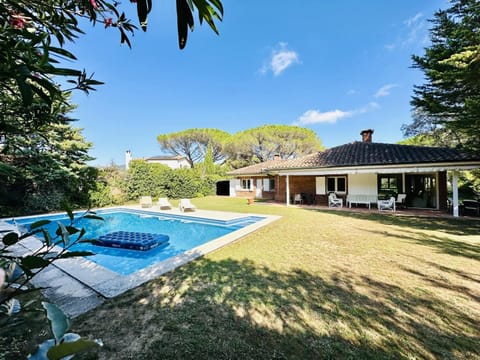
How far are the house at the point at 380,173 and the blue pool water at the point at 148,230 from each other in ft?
23.0

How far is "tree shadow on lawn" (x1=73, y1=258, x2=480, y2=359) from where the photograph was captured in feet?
8.44

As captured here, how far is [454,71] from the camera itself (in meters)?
7.99

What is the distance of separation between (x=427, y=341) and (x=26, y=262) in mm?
4191

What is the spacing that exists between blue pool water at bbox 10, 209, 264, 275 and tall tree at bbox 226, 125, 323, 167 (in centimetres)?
2211

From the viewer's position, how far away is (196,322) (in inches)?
120

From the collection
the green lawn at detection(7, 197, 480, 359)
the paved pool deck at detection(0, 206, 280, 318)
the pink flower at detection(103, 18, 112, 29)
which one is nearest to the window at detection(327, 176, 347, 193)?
the green lawn at detection(7, 197, 480, 359)

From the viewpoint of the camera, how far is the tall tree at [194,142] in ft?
118

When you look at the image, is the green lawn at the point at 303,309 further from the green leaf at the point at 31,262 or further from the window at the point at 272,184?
the window at the point at 272,184

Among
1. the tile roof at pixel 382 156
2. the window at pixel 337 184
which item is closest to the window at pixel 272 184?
the tile roof at pixel 382 156

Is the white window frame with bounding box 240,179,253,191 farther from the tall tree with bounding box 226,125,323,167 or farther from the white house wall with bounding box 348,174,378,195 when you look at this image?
the white house wall with bounding box 348,174,378,195

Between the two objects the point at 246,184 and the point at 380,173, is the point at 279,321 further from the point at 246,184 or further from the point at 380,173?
the point at 246,184

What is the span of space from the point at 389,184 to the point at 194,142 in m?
29.2

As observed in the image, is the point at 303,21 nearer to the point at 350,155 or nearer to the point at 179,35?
the point at 350,155

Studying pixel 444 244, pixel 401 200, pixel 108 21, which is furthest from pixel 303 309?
pixel 401 200
